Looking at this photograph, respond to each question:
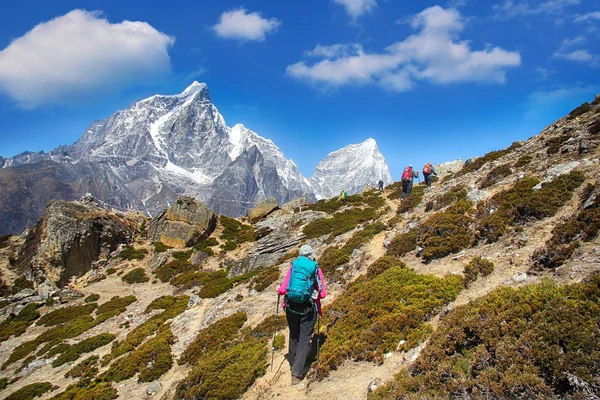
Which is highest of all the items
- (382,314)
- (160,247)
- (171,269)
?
(160,247)

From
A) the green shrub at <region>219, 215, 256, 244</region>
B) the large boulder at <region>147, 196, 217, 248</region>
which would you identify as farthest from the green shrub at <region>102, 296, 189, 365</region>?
the large boulder at <region>147, 196, 217, 248</region>

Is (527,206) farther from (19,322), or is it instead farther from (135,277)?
(19,322)

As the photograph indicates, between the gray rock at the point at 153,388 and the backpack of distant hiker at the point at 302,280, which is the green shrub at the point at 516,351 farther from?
the gray rock at the point at 153,388

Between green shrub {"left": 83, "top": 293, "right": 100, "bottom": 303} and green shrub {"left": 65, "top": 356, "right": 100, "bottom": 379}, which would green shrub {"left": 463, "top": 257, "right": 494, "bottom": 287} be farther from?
green shrub {"left": 83, "top": 293, "right": 100, "bottom": 303}

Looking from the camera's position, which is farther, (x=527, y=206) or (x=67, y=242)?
(x=67, y=242)

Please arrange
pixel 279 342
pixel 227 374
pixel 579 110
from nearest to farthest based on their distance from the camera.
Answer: pixel 227 374, pixel 279 342, pixel 579 110

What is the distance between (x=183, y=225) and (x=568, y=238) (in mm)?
38007

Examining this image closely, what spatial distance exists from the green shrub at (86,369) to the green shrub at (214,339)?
5492 mm

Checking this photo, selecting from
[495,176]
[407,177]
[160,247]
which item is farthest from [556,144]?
[160,247]

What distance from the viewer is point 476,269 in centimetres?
1019

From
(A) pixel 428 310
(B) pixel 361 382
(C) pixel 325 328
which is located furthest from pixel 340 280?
(B) pixel 361 382

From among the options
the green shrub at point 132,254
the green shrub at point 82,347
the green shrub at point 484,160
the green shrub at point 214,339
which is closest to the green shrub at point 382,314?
the green shrub at point 214,339

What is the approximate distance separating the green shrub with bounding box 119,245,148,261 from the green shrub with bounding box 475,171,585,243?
34704 mm

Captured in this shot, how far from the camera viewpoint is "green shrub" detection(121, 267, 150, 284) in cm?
3234
